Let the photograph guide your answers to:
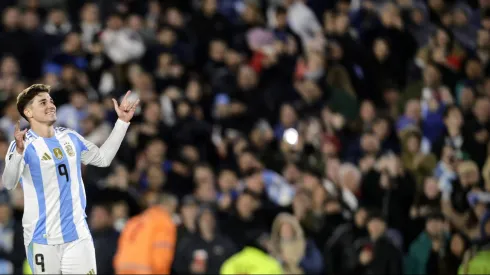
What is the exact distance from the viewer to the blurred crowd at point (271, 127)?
38.2 feet

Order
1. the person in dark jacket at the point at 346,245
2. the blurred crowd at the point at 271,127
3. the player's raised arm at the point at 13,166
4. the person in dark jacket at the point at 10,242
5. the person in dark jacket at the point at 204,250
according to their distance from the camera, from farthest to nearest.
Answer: the person in dark jacket at the point at 346,245 → the blurred crowd at the point at 271,127 → the person in dark jacket at the point at 204,250 → the person in dark jacket at the point at 10,242 → the player's raised arm at the point at 13,166

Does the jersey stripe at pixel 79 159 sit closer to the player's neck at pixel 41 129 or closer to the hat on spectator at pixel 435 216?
the player's neck at pixel 41 129

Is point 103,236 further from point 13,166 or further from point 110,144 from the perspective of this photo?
point 13,166

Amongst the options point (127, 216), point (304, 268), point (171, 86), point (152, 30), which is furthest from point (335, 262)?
point (152, 30)

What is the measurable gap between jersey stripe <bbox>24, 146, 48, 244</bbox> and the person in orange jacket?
415 centimetres

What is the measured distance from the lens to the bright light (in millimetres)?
13586

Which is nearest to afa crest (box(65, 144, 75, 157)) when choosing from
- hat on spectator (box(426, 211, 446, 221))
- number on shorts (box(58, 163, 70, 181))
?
number on shorts (box(58, 163, 70, 181))

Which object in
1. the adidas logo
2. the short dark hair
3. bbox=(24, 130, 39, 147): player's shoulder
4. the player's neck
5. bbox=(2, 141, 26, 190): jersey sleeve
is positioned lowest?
bbox=(2, 141, 26, 190): jersey sleeve

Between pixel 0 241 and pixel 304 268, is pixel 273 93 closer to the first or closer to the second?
pixel 304 268

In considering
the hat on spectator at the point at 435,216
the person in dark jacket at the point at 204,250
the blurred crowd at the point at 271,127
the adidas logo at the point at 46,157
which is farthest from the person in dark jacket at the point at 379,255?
the adidas logo at the point at 46,157

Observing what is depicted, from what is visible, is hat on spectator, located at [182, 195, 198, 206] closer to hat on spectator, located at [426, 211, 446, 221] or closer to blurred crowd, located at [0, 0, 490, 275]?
blurred crowd, located at [0, 0, 490, 275]

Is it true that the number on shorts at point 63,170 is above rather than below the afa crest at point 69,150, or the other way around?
below

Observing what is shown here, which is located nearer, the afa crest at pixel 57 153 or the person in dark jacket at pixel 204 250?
the afa crest at pixel 57 153

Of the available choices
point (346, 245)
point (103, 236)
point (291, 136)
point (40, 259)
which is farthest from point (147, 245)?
point (40, 259)
